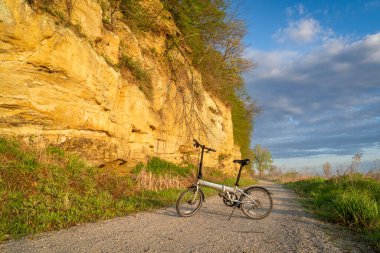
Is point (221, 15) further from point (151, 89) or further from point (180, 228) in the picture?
point (180, 228)

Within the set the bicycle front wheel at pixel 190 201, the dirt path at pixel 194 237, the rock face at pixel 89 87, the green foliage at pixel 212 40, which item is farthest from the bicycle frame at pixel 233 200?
the green foliage at pixel 212 40

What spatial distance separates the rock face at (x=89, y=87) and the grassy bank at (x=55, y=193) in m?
0.85

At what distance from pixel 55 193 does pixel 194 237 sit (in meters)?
3.55

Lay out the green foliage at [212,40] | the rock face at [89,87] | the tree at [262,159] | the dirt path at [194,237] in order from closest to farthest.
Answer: the dirt path at [194,237] → the rock face at [89,87] → the green foliage at [212,40] → the tree at [262,159]

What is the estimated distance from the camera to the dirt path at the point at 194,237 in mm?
3955

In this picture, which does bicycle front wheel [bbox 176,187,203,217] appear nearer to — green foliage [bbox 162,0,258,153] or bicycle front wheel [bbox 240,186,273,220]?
bicycle front wheel [bbox 240,186,273,220]

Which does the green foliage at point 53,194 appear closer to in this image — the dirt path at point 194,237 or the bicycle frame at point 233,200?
the dirt path at point 194,237

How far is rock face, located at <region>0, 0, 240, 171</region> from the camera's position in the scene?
699 cm

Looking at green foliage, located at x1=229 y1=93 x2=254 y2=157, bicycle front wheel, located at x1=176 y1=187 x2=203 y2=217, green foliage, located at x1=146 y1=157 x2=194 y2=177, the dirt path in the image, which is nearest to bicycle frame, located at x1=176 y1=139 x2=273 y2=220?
bicycle front wheel, located at x1=176 y1=187 x2=203 y2=217

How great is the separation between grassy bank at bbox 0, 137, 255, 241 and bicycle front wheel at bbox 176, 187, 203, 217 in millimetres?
1117

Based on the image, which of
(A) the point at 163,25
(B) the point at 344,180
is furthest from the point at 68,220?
(A) the point at 163,25

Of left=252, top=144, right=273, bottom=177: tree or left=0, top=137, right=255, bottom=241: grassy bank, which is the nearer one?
left=0, top=137, right=255, bottom=241: grassy bank

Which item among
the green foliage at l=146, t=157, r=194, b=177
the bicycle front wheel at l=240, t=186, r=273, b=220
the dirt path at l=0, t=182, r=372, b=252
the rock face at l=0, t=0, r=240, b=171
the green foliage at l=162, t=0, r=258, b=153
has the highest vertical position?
the green foliage at l=162, t=0, r=258, b=153

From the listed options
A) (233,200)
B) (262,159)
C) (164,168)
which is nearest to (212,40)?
(164,168)
